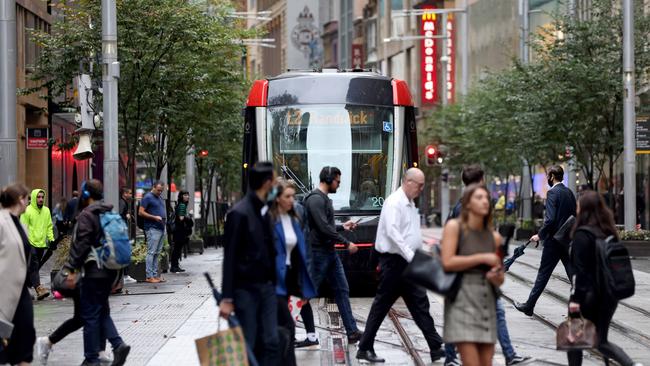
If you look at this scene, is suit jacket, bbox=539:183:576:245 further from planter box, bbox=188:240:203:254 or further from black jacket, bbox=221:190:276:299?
planter box, bbox=188:240:203:254

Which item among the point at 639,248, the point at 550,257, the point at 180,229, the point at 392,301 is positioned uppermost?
the point at 550,257

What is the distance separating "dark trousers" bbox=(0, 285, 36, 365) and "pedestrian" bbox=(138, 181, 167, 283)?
13756 millimetres

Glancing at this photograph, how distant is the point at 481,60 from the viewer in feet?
274

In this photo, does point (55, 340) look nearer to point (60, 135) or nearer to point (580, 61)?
point (580, 61)

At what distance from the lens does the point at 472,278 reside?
10.1 meters

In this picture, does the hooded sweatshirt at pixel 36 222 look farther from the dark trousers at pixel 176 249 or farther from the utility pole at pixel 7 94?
the dark trousers at pixel 176 249

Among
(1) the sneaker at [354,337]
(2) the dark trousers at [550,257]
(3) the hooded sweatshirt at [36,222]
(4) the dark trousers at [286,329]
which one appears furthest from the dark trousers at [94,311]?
(3) the hooded sweatshirt at [36,222]

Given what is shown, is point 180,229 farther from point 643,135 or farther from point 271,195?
point 271,195

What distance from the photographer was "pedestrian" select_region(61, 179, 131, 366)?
515 inches

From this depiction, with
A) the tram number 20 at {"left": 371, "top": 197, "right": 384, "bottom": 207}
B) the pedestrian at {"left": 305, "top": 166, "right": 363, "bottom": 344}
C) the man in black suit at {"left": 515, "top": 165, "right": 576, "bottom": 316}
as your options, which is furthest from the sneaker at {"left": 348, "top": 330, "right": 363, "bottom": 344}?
the tram number 20 at {"left": 371, "top": 197, "right": 384, "bottom": 207}

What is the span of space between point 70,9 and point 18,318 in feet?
56.4

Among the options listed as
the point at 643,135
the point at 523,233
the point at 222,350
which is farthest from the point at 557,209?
the point at 523,233

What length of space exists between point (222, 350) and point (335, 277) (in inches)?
226

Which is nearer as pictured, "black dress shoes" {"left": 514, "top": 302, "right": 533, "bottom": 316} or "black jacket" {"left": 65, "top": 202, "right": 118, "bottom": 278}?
"black jacket" {"left": 65, "top": 202, "right": 118, "bottom": 278}
